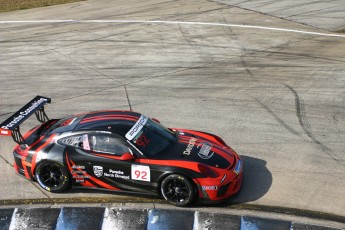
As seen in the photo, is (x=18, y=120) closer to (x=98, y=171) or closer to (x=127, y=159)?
(x=98, y=171)

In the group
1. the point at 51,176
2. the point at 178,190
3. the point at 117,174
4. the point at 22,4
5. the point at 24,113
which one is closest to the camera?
the point at 178,190

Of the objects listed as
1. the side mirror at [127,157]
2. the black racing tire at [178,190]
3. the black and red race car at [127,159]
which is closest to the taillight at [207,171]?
the black and red race car at [127,159]

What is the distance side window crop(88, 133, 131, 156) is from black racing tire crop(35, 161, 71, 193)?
765 millimetres

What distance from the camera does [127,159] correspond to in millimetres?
9789

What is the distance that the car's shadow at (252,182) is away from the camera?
10102 mm

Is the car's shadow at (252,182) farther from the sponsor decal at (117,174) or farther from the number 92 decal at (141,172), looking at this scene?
the sponsor decal at (117,174)

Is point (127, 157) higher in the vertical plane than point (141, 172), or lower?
higher

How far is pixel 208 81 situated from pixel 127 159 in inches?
280

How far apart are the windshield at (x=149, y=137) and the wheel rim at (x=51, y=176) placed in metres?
1.54

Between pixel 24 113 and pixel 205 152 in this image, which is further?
pixel 24 113

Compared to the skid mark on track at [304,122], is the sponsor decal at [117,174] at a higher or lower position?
higher

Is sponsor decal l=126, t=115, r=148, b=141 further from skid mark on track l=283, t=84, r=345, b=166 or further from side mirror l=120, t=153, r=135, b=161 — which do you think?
skid mark on track l=283, t=84, r=345, b=166

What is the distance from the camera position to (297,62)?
17859 mm

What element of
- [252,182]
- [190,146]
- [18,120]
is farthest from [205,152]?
[18,120]
